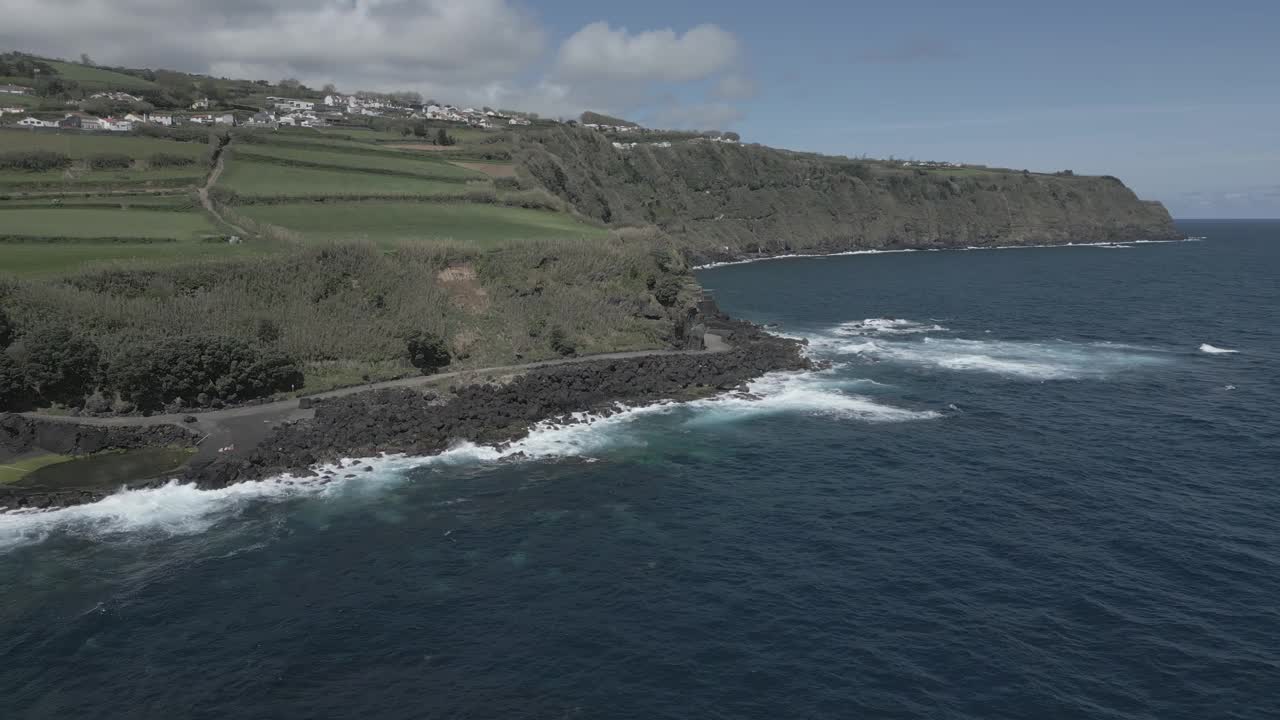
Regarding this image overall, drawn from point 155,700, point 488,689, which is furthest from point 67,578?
point 488,689

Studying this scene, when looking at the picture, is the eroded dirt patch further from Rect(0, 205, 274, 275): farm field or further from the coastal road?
Rect(0, 205, 274, 275): farm field

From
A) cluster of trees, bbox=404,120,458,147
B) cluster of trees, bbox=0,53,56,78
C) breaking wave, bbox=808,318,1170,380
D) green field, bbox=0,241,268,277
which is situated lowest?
breaking wave, bbox=808,318,1170,380

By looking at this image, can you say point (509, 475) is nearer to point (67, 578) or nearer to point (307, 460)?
point (307, 460)

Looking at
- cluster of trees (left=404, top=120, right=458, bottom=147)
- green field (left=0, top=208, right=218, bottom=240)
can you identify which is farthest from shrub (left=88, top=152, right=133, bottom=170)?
cluster of trees (left=404, top=120, right=458, bottom=147)

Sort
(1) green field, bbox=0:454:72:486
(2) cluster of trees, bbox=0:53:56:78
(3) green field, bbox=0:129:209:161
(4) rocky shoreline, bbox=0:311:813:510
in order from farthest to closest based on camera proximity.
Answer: (2) cluster of trees, bbox=0:53:56:78 → (3) green field, bbox=0:129:209:161 → (4) rocky shoreline, bbox=0:311:813:510 → (1) green field, bbox=0:454:72:486

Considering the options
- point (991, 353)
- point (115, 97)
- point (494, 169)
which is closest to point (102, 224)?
point (494, 169)
